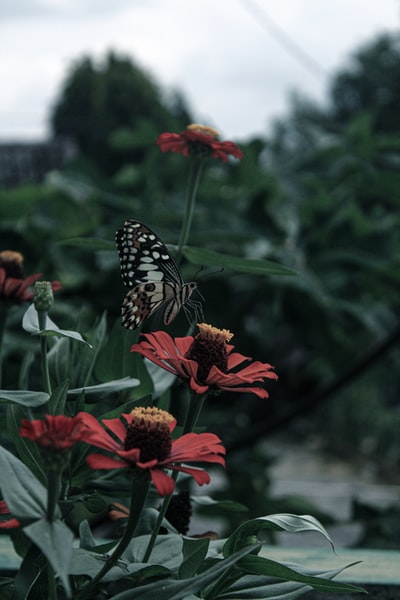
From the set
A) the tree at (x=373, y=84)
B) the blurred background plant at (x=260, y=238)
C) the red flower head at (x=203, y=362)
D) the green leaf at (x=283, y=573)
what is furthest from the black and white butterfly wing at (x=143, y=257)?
the tree at (x=373, y=84)

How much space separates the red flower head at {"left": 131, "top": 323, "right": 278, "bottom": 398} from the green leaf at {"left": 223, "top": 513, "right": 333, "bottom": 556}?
68 millimetres

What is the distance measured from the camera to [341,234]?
4.79ft

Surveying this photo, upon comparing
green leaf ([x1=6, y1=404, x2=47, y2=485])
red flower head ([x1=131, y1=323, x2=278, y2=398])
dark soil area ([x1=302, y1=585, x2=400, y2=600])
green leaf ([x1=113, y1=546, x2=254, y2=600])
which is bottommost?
dark soil area ([x1=302, y1=585, x2=400, y2=600])

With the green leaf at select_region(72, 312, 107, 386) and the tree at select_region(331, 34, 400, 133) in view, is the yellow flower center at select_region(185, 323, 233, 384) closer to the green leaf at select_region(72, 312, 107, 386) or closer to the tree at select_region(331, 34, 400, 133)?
the green leaf at select_region(72, 312, 107, 386)

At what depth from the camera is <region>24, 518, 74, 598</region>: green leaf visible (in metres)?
0.36

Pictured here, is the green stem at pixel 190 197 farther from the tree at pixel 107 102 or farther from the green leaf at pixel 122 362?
the tree at pixel 107 102

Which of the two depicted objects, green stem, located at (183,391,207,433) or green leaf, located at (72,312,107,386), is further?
green leaf, located at (72,312,107,386)

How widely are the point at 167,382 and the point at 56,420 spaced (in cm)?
26

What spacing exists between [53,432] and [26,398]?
102 millimetres

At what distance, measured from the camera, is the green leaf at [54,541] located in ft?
1.20

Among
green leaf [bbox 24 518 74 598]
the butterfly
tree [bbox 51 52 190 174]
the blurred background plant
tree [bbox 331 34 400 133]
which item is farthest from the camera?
tree [bbox 331 34 400 133]

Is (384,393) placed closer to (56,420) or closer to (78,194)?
(78,194)

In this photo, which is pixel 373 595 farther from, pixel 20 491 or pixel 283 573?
pixel 20 491

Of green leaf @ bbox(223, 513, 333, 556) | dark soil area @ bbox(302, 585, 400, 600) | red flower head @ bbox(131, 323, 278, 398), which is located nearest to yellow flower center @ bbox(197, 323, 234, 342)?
red flower head @ bbox(131, 323, 278, 398)
